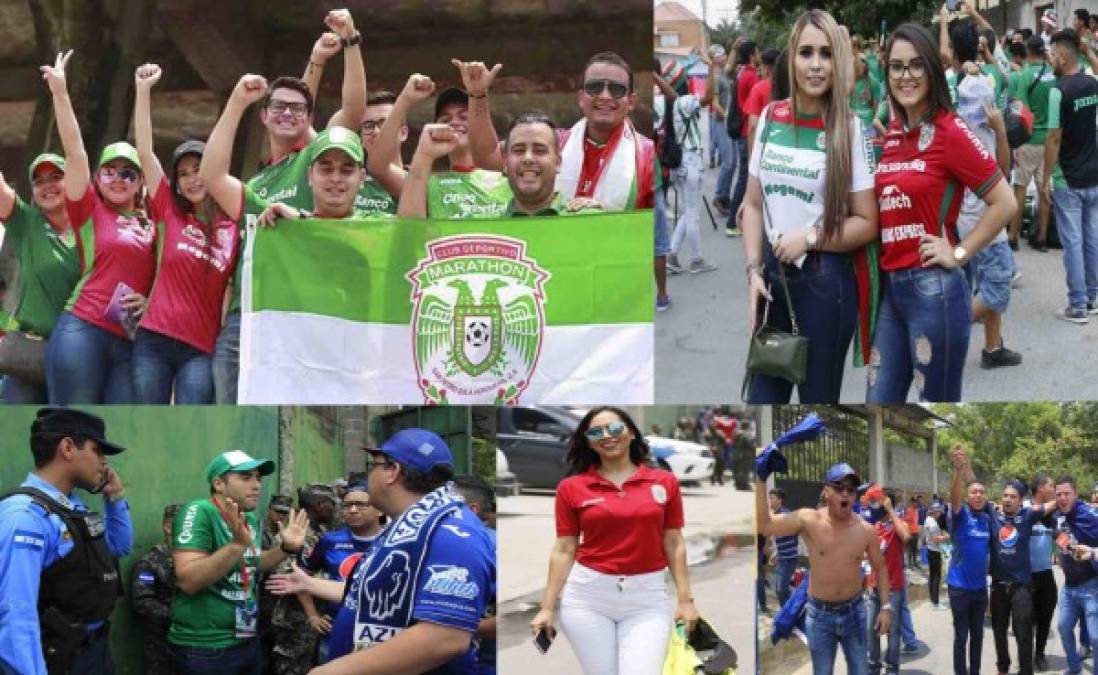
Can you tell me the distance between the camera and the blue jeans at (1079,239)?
6.99m

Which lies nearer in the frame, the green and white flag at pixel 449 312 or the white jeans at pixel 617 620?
the white jeans at pixel 617 620

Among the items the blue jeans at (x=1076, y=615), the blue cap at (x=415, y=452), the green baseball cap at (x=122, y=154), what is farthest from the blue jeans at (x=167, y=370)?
the blue jeans at (x=1076, y=615)

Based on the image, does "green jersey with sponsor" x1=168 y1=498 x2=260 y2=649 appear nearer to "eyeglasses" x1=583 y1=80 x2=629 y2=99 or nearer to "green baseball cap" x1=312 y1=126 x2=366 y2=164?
"green baseball cap" x1=312 y1=126 x2=366 y2=164

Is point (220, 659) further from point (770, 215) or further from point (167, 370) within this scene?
point (770, 215)

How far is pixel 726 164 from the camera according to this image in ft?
25.6

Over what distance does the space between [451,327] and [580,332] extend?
1.78 ft

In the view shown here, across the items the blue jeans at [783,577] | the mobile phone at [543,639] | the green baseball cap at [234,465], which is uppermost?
the green baseball cap at [234,465]

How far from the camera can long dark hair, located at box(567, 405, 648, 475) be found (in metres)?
5.46

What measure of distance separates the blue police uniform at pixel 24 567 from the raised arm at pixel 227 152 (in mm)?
1568

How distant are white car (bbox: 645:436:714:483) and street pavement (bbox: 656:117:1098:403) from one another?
107 cm

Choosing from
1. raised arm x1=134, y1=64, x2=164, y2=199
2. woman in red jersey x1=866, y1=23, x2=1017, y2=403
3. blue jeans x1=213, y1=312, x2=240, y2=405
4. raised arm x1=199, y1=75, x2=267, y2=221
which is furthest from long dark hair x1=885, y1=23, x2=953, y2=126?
raised arm x1=134, y1=64, x2=164, y2=199

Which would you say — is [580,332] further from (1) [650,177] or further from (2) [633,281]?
(1) [650,177]

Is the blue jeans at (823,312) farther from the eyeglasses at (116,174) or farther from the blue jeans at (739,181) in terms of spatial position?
the eyeglasses at (116,174)

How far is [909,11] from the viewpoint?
23.2 feet
